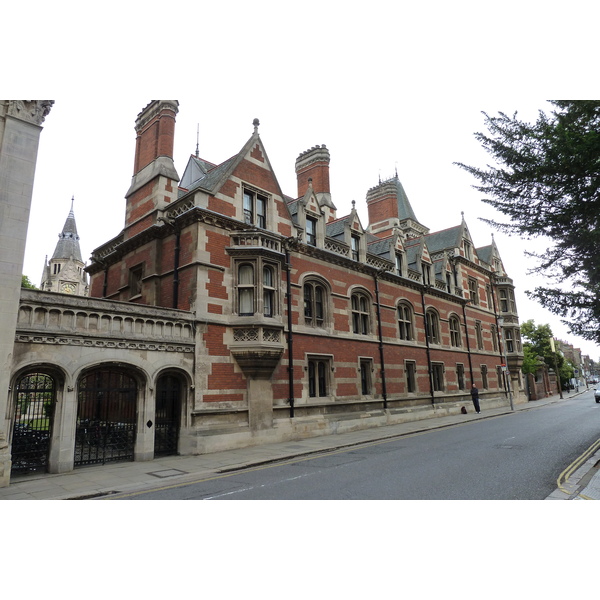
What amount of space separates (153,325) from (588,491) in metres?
12.3

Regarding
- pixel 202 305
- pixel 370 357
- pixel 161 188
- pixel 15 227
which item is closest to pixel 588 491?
pixel 202 305

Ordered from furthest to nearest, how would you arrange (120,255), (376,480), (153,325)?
(120,255) < (153,325) < (376,480)

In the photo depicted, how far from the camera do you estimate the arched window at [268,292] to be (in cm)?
1713

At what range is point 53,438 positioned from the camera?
37.7 feet

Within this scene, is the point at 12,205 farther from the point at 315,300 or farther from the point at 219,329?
the point at 315,300

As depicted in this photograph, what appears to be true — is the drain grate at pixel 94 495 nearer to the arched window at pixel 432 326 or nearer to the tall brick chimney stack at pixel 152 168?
the tall brick chimney stack at pixel 152 168

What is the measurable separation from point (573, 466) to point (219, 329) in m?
11.5

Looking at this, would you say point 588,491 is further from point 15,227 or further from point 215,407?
point 15,227

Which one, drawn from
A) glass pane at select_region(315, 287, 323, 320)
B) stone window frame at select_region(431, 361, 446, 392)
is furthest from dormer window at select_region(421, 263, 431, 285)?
glass pane at select_region(315, 287, 323, 320)

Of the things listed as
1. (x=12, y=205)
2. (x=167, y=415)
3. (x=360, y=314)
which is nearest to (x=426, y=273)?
(x=360, y=314)

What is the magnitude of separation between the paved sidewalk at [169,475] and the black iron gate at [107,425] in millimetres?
665

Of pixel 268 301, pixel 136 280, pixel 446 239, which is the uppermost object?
pixel 446 239

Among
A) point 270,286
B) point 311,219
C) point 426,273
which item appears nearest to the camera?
point 270,286

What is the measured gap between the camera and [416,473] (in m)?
9.77
